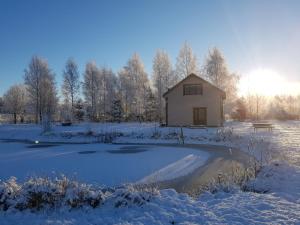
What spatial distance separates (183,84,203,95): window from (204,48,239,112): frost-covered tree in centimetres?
1434

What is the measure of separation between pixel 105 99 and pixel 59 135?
107 feet

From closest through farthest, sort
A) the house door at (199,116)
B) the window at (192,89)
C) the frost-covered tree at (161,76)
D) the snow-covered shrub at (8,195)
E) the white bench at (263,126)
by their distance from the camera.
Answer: the snow-covered shrub at (8,195)
the white bench at (263,126)
the window at (192,89)
the house door at (199,116)
the frost-covered tree at (161,76)

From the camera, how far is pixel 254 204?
265 inches

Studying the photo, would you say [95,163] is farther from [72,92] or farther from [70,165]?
[72,92]

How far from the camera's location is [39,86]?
51.0 metres

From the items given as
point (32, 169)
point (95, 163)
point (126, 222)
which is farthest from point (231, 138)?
point (126, 222)

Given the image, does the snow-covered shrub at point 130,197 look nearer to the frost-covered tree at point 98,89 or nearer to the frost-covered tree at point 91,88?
the frost-covered tree at point 98,89

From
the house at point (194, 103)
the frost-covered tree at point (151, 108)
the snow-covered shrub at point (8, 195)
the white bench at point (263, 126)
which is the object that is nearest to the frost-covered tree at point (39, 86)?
the frost-covered tree at point (151, 108)

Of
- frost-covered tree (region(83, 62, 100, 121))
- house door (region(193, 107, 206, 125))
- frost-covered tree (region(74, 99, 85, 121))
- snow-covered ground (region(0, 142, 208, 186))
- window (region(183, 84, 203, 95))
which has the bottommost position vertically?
snow-covered ground (region(0, 142, 208, 186))

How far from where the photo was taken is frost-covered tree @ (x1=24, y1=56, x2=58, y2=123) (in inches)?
2008

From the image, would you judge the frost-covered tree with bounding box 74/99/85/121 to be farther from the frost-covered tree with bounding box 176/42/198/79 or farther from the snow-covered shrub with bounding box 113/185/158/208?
the snow-covered shrub with bounding box 113/185/158/208

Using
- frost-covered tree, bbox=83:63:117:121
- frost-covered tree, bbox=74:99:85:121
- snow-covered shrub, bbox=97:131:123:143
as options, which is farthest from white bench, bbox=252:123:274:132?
frost-covered tree, bbox=74:99:85:121

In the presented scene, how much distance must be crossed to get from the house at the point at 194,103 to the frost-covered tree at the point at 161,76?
59.4 ft

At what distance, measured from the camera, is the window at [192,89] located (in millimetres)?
34188
